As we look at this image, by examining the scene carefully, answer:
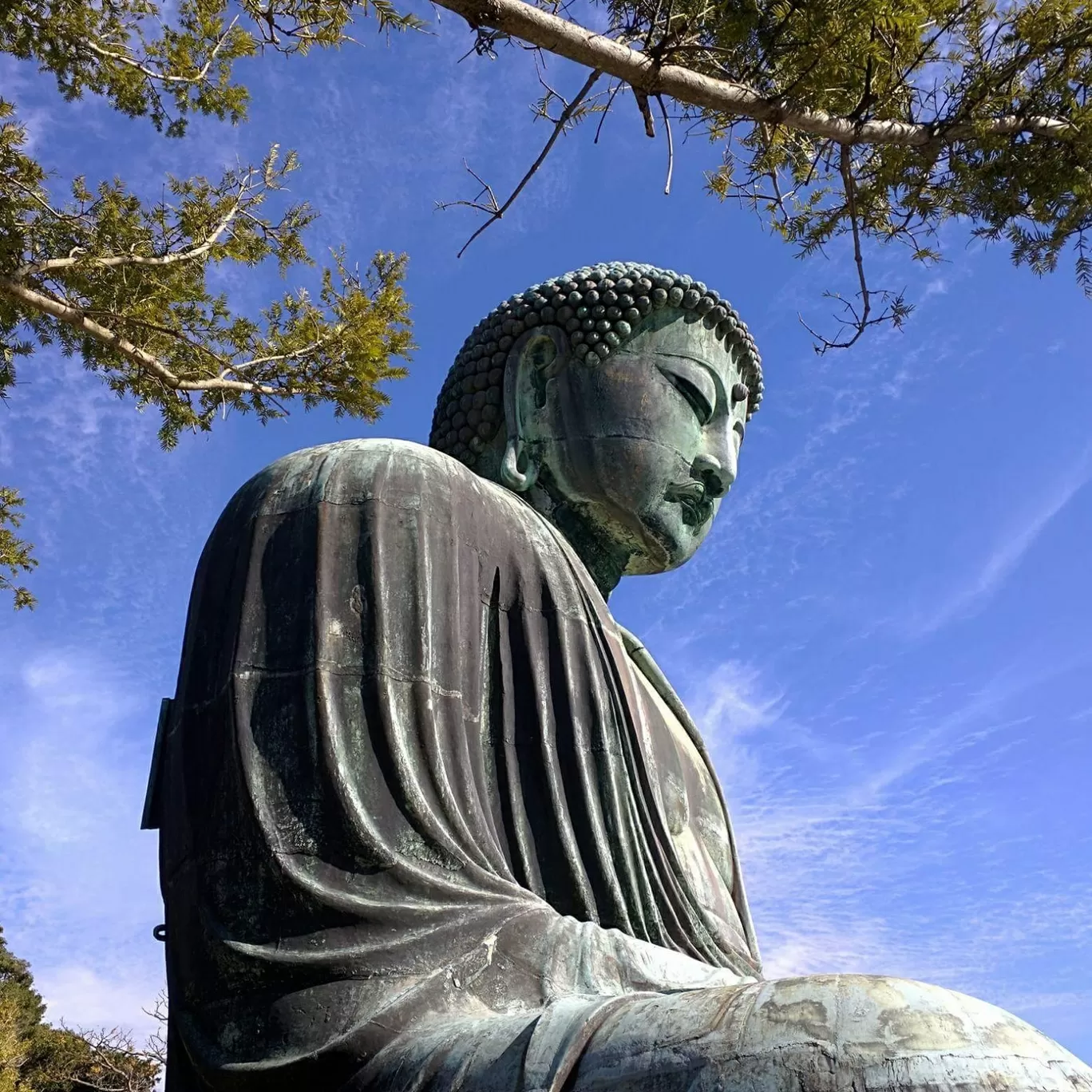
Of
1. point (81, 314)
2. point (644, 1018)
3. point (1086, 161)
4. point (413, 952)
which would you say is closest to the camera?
point (644, 1018)

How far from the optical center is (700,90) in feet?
17.2

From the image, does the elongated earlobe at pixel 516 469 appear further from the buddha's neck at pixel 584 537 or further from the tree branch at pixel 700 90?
the tree branch at pixel 700 90

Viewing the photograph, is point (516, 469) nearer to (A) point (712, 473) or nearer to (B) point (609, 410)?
(B) point (609, 410)

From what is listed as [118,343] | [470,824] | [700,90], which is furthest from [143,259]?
[470,824]

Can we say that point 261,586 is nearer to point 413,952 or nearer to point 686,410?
point 413,952

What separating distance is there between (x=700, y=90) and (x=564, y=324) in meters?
1.08

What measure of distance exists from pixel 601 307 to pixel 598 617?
131 cm

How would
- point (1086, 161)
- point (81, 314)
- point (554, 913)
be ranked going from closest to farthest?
point (554, 913) → point (1086, 161) → point (81, 314)

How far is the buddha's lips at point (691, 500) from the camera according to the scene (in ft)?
15.8

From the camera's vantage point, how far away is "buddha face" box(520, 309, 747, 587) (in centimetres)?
475

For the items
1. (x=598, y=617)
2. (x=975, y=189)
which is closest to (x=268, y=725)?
(x=598, y=617)

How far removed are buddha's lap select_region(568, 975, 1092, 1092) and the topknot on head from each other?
2852mm

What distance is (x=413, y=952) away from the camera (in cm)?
297

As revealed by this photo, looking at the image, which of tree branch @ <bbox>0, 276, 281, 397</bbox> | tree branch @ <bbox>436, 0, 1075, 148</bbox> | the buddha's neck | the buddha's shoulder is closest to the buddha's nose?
the buddha's neck
